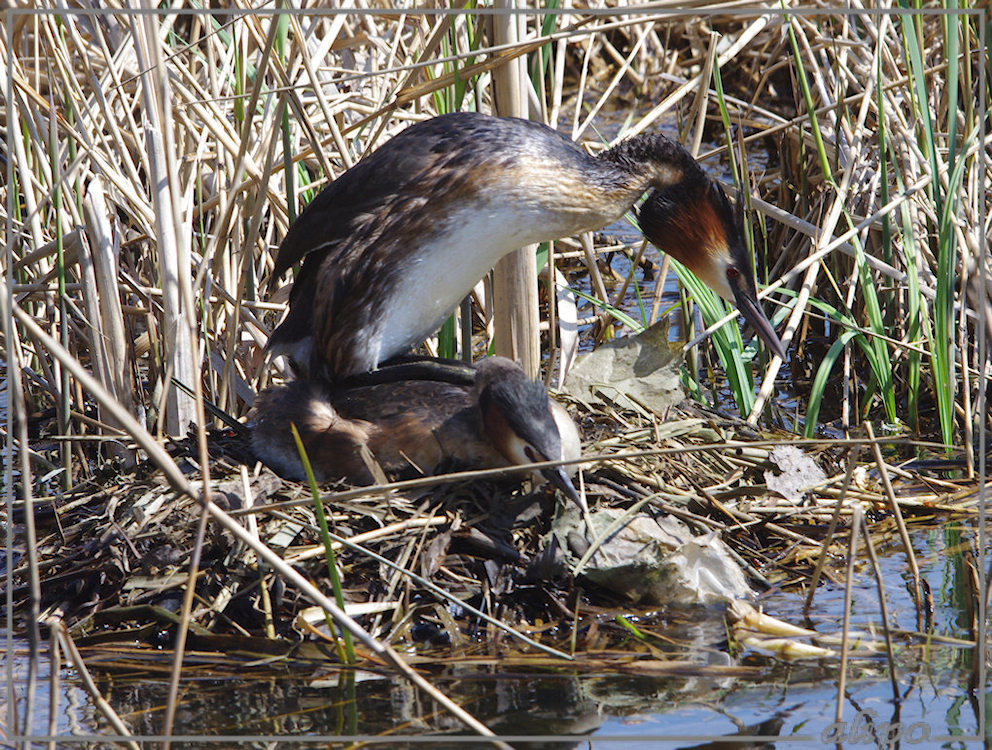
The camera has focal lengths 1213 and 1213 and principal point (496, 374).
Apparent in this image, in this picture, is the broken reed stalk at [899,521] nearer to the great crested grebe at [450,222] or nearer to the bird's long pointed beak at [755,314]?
the bird's long pointed beak at [755,314]

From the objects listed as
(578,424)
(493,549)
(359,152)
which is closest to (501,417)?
(493,549)

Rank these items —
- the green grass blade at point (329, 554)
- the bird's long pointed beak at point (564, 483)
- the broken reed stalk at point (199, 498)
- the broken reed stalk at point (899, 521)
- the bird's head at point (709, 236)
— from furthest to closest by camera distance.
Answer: the bird's head at point (709, 236), the bird's long pointed beak at point (564, 483), the broken reed stalk at point (899, 521), the green grass blade at point (329, 554), the broken reed stalk at point (199, 498)

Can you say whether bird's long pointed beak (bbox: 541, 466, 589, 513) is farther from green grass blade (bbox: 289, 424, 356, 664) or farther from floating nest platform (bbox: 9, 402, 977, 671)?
green grass blade (bbox: 289, 424, 356, 664)

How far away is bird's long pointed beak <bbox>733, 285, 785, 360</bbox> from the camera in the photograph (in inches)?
160

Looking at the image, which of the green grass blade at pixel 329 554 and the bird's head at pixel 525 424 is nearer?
the green grass blade at pixel 329 554

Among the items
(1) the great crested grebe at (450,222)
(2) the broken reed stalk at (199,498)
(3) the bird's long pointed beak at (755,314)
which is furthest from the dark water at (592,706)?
(1) the great crested grebe at (450,222)

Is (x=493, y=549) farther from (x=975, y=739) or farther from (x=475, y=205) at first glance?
(x=975, y=739)

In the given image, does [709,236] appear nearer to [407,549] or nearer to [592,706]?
[407,549]

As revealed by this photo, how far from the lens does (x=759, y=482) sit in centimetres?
383

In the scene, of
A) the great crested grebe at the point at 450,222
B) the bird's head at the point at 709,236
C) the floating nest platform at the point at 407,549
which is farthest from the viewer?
the bird's head at the point at 709,236

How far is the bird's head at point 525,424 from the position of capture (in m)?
3.36

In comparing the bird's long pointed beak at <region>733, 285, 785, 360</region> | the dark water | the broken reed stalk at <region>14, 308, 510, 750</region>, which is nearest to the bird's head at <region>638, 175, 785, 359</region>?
the bird's long pointed beak at <region>733, 285, 785, 360</region>

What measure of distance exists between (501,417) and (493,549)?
0.37 metres

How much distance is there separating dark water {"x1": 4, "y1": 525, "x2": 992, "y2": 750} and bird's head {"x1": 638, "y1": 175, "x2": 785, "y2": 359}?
50.9 inches
